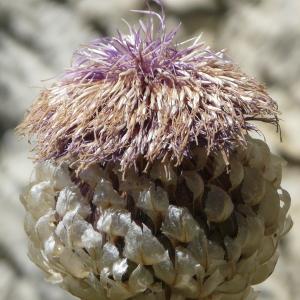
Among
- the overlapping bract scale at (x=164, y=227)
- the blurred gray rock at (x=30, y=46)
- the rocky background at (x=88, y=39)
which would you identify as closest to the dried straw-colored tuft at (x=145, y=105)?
the overlapping bract scale at (x=164, y=227)

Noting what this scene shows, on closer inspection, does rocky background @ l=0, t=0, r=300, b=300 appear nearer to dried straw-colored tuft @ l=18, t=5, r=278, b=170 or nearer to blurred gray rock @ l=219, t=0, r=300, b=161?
blurred gray rock @ l=219, t=0, r=300, b=161

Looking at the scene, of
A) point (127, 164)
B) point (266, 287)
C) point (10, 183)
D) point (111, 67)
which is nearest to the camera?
point (127, 164)

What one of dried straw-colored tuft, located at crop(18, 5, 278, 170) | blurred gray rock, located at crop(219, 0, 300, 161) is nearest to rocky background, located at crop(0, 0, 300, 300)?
blurred gray rock, located at crop(219, 0, 300, 161)

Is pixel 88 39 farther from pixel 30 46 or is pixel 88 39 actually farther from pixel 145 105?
pixel 145 105

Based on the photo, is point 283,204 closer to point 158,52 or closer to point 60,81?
point 158,52

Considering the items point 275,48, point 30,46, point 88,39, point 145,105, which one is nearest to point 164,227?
point 145,105

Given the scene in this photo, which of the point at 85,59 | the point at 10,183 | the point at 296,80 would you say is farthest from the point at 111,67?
the point at 10,183
